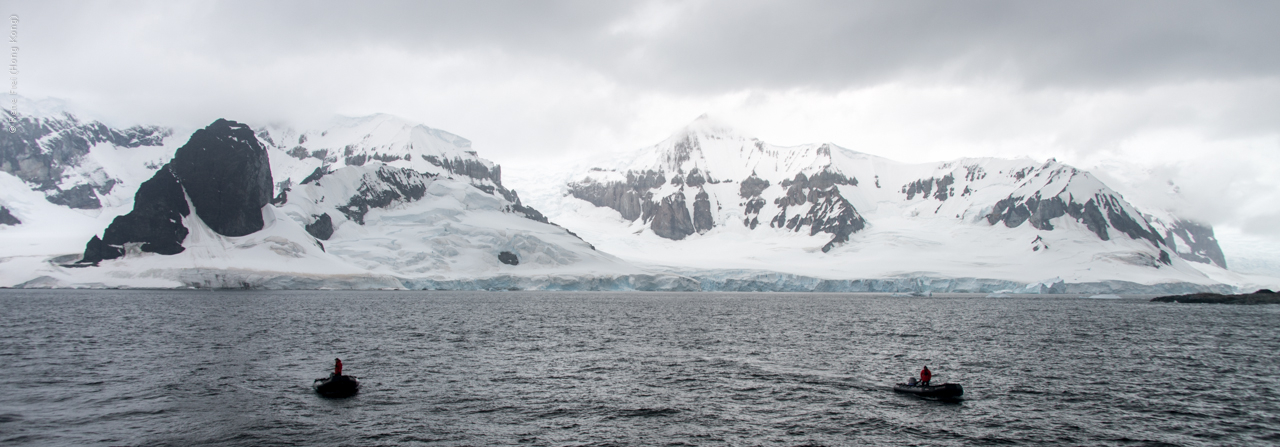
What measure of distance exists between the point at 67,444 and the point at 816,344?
183ft

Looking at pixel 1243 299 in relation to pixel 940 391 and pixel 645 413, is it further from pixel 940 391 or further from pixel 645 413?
pixel 645 413

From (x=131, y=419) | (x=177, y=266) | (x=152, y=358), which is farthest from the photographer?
(x=177, y=266)

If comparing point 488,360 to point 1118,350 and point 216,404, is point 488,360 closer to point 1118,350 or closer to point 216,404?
point 216,404

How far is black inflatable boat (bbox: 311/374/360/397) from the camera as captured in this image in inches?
1606

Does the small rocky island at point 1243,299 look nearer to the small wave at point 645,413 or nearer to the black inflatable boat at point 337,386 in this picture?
the small wave at point 645,413

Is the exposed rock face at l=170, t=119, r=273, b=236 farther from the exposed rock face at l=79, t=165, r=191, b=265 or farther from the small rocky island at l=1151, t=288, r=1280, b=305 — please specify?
the small rocky island at l=1151, t=288, r=1280, b=305

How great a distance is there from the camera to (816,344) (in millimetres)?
69125

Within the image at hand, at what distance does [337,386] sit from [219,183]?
179 meters

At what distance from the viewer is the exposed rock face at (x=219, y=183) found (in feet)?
621

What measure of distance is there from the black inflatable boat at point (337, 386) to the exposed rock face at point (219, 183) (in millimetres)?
172141

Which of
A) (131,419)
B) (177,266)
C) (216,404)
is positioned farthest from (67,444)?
(177,266)

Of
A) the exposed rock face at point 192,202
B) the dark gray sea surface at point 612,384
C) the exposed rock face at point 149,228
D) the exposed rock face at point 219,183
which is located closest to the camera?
the dark gray sea surface at point 612,384

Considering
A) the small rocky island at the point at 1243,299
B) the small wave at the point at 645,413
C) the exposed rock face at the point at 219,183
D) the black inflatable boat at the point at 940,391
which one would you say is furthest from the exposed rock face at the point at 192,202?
the small rocky island at the point at 1243,299

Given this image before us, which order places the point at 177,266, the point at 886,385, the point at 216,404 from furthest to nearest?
the point at 177,266 → the point at 886,385 → the point at 216,404
